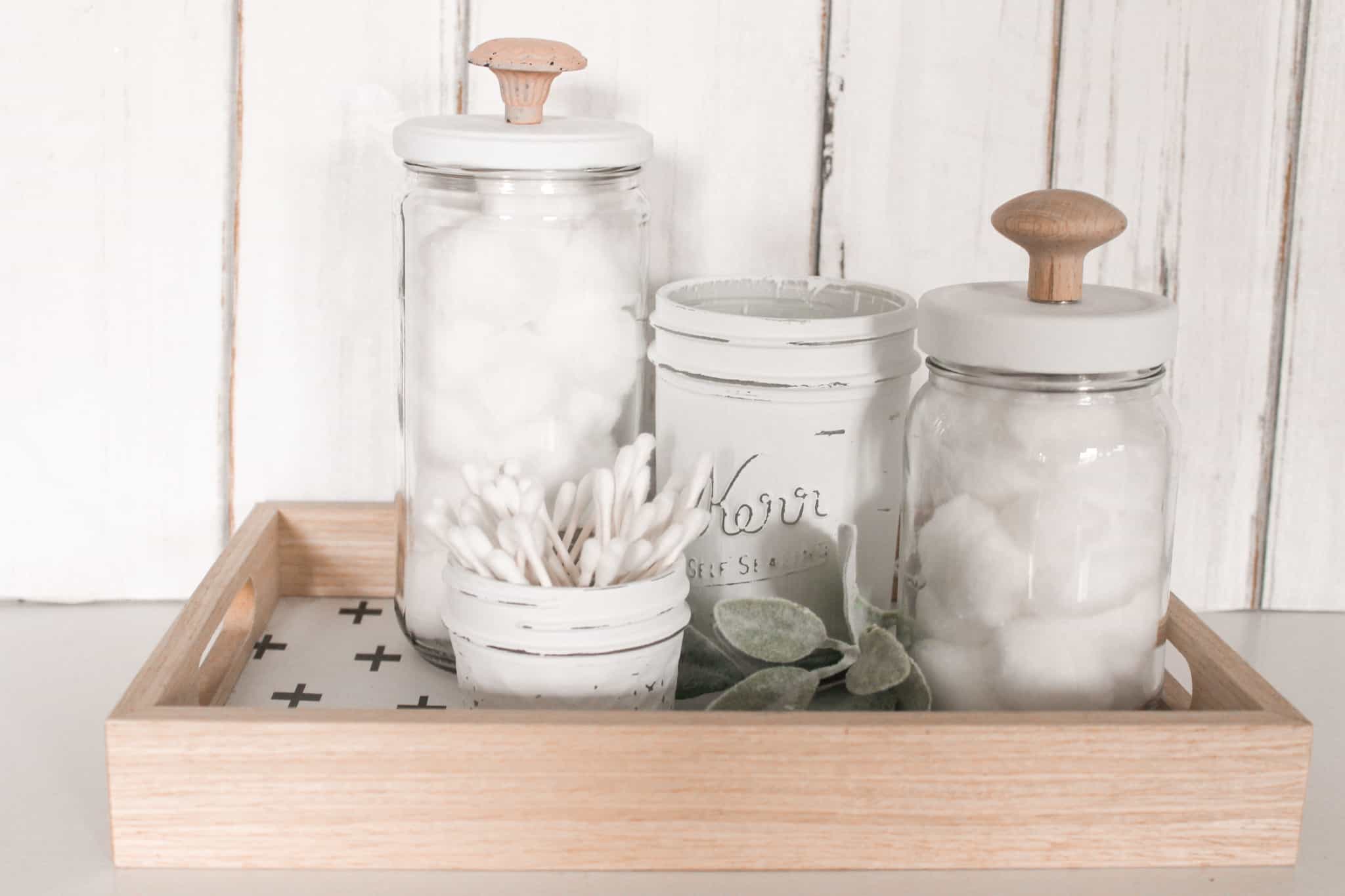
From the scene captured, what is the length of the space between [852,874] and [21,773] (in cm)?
34

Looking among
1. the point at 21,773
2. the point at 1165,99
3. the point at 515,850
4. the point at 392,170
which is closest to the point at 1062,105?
the point at 1165,99

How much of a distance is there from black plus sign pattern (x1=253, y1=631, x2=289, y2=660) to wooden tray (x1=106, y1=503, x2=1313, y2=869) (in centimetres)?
17

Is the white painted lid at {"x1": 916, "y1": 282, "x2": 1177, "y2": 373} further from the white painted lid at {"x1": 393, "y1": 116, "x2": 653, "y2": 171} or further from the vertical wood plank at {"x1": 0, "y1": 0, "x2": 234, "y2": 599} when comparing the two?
the vertical wood plank at {"x1": 0, "y1": 0, "x2": 234, "y2": 599}

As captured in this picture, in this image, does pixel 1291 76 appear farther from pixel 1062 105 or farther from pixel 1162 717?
pixel 1162 717

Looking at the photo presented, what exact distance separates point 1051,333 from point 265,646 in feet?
1.34

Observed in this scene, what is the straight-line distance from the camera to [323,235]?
0.72 metres

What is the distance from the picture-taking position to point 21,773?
54 centimetres

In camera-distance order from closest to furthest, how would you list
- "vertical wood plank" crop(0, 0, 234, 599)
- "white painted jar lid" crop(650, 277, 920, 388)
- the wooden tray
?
the wooden tray, "white painted jar lid" crop(650, 277, 920, 388), "vertical wood plank" crop(0, 0, 234, 599)

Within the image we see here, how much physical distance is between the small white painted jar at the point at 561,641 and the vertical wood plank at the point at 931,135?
0.30m

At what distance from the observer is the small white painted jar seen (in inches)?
19.6

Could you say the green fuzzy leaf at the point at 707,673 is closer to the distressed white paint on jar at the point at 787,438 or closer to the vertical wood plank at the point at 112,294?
the distressed white paint on jar at the point at 787,438

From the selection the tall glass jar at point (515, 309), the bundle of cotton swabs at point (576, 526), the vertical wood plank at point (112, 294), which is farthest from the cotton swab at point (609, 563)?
the vertical wood plank at point (112, 294)

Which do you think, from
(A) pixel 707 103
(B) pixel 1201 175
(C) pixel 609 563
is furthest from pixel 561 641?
(B) pixel 1201 175

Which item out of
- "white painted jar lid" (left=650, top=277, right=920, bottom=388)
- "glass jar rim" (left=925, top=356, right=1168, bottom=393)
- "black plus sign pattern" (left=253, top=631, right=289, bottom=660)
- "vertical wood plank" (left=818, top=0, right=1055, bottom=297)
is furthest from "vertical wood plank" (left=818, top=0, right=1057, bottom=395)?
"black plus sign pattern" (left=253, top=631, right=289, bottom=660)
